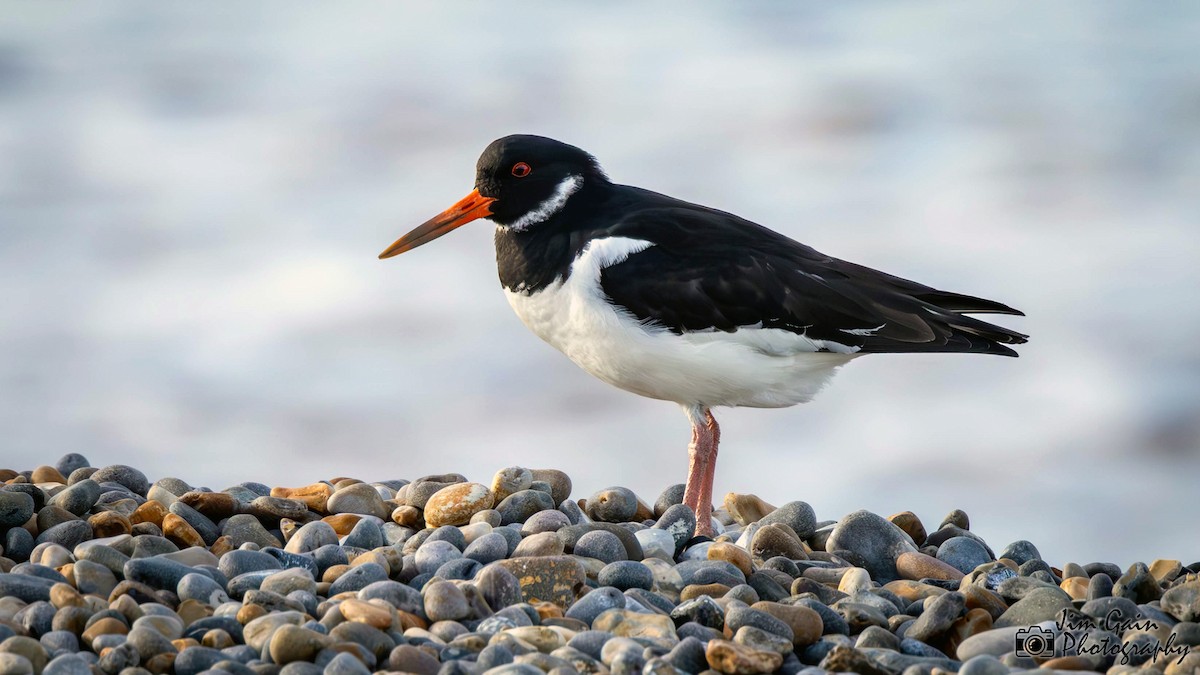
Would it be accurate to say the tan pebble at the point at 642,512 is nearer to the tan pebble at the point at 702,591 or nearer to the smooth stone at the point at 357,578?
the tan pebble at the point at 702,591

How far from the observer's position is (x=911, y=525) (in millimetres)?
7246

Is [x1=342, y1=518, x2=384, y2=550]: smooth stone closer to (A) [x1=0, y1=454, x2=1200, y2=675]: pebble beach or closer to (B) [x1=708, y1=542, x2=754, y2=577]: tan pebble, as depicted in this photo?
(A) [x1=0, y1=454, x2=1200, y2=675]: pebble beach

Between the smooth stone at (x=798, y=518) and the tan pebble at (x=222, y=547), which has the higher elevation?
the smooth stone at (x=798, y=518)

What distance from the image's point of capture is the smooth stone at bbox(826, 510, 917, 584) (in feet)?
21.4

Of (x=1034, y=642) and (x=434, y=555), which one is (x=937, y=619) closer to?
(x=1034, y=642)

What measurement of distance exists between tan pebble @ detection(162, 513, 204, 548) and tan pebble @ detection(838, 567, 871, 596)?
2.96 m

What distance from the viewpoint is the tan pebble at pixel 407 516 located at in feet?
21.7

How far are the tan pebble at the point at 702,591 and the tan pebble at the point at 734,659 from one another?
93 centimetres

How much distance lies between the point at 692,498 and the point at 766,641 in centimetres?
263

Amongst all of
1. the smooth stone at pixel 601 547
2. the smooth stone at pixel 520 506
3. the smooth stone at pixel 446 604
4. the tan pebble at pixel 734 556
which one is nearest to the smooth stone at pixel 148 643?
the smooth stone at pixel 446 604

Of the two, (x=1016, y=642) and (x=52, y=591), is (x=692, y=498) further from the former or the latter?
(x=52, y=591)

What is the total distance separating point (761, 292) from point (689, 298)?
15.7 inches

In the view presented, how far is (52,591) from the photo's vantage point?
4957 millimetres

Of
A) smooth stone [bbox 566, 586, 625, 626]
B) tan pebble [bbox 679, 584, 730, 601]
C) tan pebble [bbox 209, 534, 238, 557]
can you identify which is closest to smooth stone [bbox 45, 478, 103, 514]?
tan pebble [bbox 209, 534, 238, 557]
